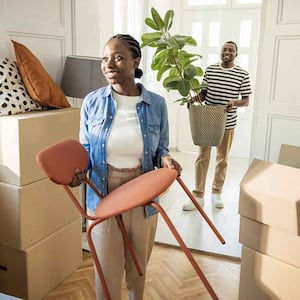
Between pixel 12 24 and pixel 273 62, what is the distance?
1718 millimetres

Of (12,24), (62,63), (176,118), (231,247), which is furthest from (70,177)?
(176,118)

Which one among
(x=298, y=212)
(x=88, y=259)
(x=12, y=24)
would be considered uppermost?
(x=12, y=24)

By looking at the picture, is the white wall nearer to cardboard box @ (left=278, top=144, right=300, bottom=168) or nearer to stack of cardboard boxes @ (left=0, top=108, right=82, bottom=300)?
stack of cardboard boxes @ (left=0, top=108, right=82, bottom=300)

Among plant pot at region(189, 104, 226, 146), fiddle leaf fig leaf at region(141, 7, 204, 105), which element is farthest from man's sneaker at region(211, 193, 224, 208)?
fiddle leaf fig leaf at region(141, 7, 204, 105)

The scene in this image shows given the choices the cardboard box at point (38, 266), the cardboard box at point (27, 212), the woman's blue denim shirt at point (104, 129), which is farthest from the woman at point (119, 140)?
the cardboard box at point (38, 266)

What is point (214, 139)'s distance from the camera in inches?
109

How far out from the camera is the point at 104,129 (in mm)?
1484

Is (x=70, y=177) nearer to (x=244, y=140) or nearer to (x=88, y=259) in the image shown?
(x=88, y=259)

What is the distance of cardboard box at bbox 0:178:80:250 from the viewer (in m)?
1.98

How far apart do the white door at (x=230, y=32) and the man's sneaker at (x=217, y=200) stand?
6.00 feet

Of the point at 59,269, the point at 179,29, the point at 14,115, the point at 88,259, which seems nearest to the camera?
the point at 14,115

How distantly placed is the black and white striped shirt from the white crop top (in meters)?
1.94

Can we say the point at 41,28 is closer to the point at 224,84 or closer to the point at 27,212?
the point at 27,212

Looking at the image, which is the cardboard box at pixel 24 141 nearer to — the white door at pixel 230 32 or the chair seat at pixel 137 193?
the chair seat at pixel 137 193
